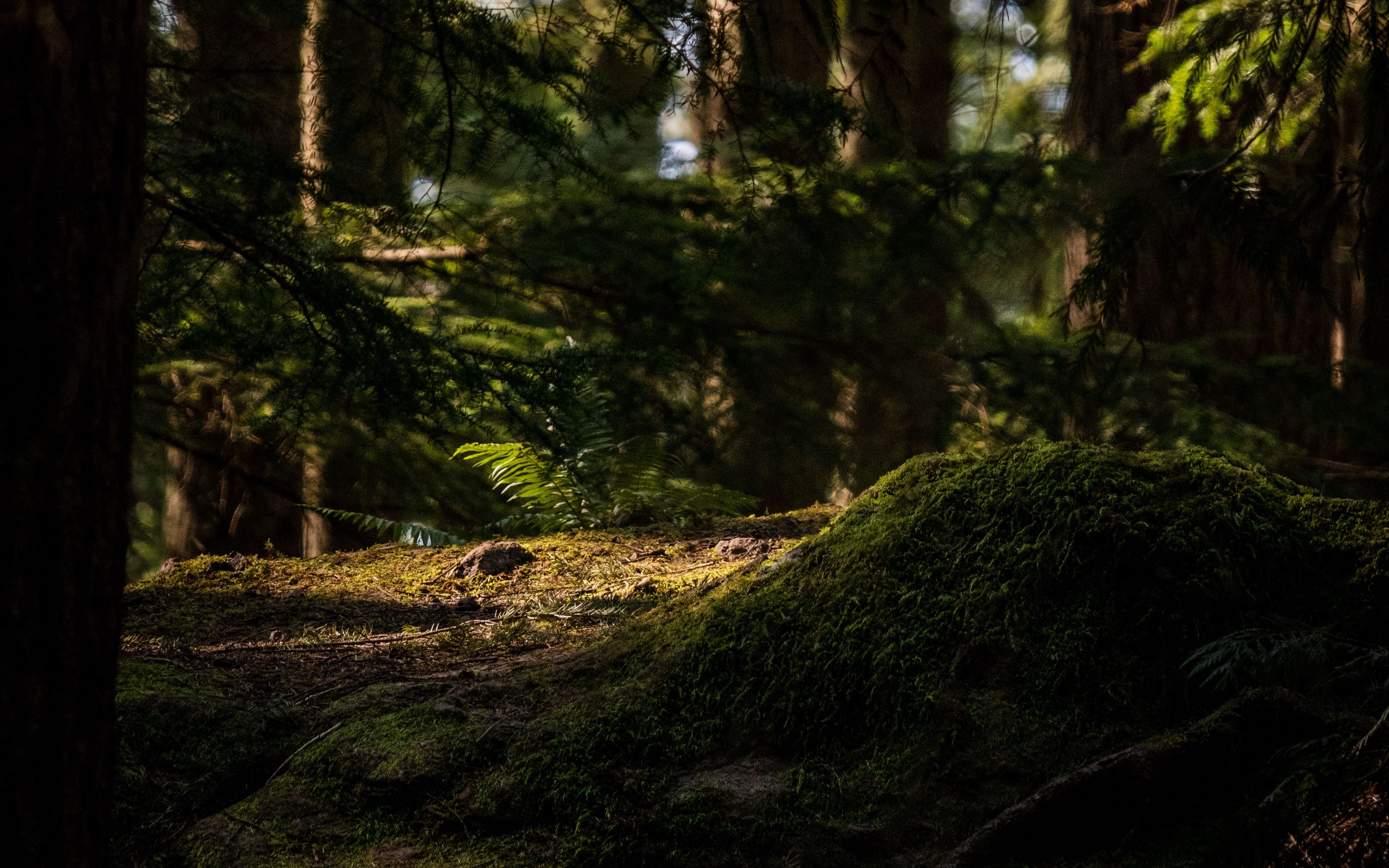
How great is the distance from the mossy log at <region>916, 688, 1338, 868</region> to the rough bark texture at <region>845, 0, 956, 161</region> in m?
2.23

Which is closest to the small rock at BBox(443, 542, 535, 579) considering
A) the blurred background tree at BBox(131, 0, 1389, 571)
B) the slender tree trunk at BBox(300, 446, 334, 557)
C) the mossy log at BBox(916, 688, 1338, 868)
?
the blurred background tree at BBox(131, 0, 1389, 571)

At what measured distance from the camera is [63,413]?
1679 millimetres

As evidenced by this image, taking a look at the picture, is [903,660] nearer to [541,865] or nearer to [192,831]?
[541,865]

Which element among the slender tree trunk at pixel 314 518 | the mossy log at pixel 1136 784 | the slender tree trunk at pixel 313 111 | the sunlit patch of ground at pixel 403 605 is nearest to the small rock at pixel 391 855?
the sunlit patch of ground at pixel 403 605

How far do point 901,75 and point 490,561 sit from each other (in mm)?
2753

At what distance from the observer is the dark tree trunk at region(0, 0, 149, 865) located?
1.63 metres

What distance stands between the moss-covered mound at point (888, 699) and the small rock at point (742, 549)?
1268mm

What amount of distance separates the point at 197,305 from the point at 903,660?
4.20 metres

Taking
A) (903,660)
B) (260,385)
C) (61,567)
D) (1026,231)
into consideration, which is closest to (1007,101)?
(1026,231)

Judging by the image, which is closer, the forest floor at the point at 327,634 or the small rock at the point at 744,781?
the small rock at the point at 744,781

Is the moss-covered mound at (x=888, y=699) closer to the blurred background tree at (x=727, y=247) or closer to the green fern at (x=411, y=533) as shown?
the blurred background tree at (x=727, y=247)

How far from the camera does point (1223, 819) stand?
1278mm

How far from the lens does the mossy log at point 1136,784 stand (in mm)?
1647

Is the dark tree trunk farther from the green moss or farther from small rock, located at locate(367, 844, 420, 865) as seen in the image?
small rock, located at locate(367, 844, 420, 865)
